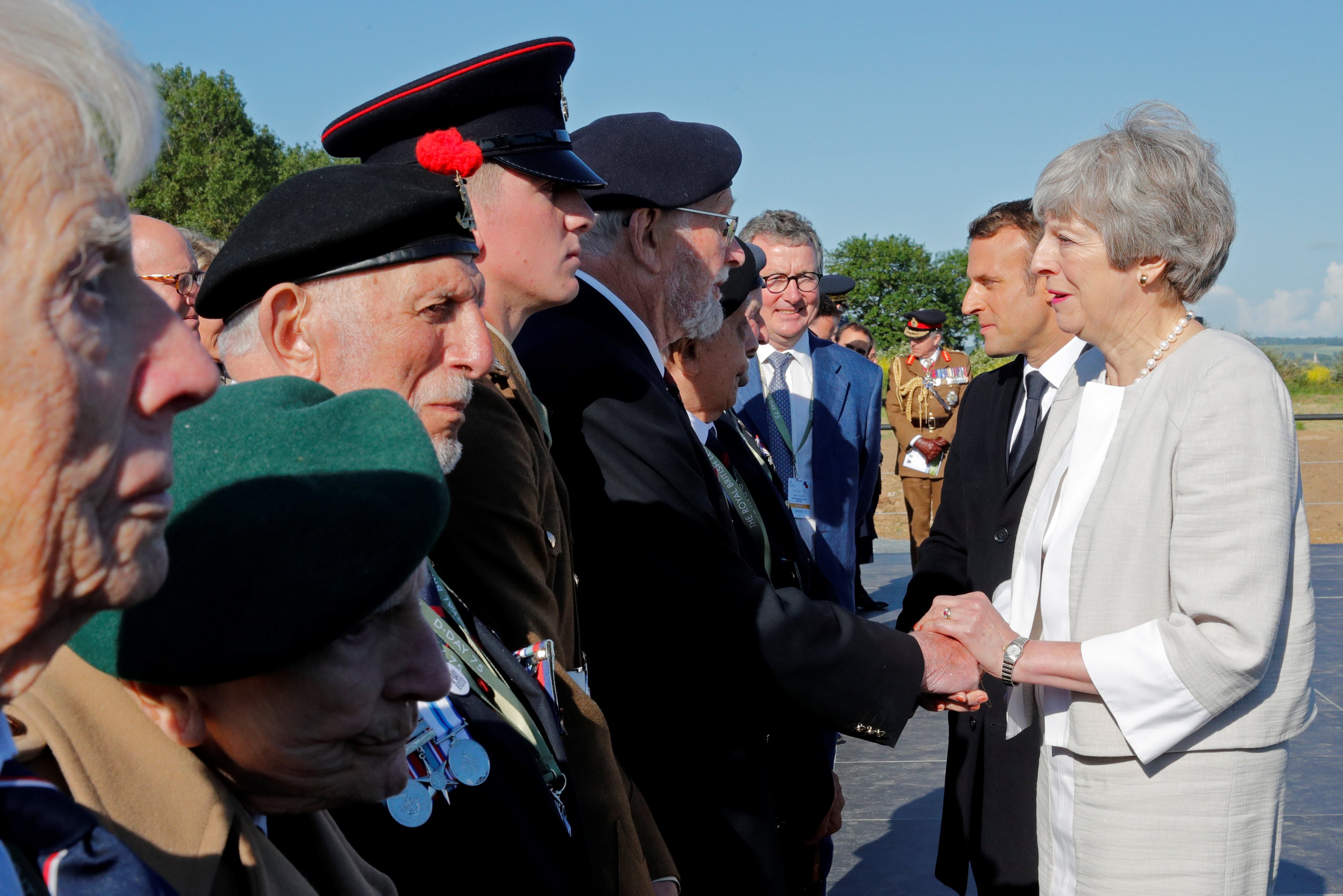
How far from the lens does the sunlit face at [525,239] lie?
90.7 inches

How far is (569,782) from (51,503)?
1.08 m

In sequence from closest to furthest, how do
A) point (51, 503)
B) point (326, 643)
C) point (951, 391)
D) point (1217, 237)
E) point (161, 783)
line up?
point (51, 503) → point (161, 783) → point (326, 643) → point (1217, 237) → point (951, 391)

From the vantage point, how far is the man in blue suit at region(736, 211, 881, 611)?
5906 mm

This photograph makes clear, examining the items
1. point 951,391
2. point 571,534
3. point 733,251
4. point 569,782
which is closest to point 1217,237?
point 733,251

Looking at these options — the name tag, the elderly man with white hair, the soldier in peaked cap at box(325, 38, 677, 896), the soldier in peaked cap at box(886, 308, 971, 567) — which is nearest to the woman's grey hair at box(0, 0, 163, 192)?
the elderly man with white hair

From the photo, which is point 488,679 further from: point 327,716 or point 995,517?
point 995,517

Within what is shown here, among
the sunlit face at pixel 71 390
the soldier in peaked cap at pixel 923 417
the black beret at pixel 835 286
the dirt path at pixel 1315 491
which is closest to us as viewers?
the sunlit face at pixel 71 390

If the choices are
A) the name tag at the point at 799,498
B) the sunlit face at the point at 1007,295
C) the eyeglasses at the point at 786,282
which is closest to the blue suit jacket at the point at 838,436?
the name tag at the point at 799,498

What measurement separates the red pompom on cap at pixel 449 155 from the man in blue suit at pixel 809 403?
3568 mm

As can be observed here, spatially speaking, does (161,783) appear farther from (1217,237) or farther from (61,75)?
(1217,237)

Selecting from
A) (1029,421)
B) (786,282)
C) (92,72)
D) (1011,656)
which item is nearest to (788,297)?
(786,282)

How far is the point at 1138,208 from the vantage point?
251 cm

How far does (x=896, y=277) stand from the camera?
1925 inches

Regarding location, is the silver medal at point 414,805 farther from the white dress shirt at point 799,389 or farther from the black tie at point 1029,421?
the white dress shirt at point 799,389
